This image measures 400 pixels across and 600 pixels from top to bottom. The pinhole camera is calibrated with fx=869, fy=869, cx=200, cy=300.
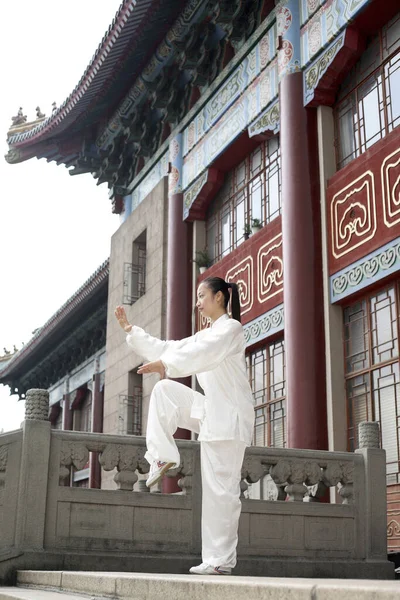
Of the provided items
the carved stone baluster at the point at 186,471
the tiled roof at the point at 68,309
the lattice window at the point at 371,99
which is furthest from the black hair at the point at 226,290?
the tiled roof at the point at 68,309

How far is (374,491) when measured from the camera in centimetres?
783

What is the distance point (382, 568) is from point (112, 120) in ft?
39.2

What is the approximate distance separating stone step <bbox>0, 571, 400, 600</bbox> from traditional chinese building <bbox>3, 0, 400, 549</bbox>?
15.0ft

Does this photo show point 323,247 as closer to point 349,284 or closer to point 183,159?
point 349,284

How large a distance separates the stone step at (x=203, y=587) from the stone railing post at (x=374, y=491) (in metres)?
3.22

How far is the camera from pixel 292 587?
2.97 metres

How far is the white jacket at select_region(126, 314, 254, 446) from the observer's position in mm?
5242

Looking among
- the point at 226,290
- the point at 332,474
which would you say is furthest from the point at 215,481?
the point at 332,474

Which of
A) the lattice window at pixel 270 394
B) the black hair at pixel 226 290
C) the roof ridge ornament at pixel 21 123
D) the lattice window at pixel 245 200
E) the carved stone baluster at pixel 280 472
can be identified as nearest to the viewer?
the black hair at pixel 226 290

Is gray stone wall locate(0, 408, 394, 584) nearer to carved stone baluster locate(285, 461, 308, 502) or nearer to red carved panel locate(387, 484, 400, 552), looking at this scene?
carved stone baluster locate(285, 461, 308, 502)

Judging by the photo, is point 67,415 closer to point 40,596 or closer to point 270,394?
point 270,394

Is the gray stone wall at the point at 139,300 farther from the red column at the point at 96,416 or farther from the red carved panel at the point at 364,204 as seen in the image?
the red carved panel at the point at 364,204

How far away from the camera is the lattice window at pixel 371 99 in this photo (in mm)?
9812

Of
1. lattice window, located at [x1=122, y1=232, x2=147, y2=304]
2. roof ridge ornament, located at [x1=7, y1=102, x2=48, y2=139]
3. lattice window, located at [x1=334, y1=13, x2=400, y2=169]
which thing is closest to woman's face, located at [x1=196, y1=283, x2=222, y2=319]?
lattice window, located at [x1=334, y1=13, x2=400, y2=169]
